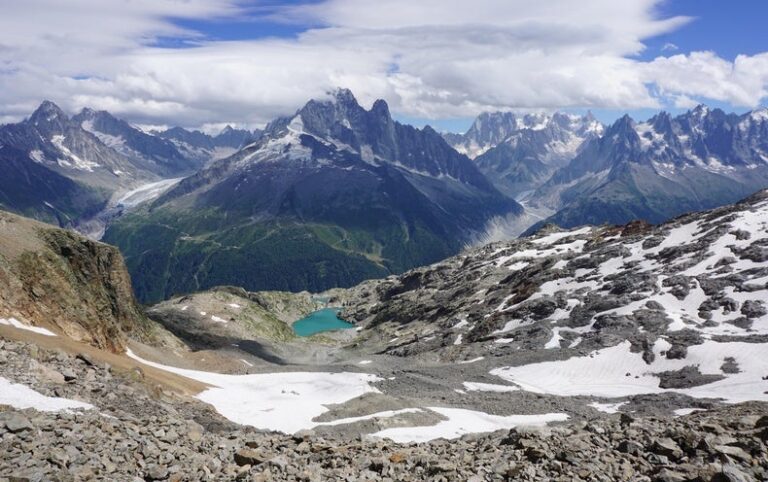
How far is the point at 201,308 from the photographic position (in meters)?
194

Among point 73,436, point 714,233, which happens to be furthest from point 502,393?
point 714,233

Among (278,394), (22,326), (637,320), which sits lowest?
(637,320)

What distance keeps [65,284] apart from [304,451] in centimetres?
5439

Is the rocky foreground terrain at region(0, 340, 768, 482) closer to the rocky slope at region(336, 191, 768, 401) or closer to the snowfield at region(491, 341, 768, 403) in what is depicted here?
the snowfield at region(491, 341, 768, 403)

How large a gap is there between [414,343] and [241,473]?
127 meters

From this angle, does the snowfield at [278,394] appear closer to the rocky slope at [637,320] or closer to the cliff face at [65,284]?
the cliff face at [65,284]

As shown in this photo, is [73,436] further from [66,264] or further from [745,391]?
[745,391]

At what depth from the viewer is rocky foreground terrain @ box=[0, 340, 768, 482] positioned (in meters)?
23.1

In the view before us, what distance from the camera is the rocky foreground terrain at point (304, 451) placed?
75.8ft

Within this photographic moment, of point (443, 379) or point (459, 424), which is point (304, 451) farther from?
point (443, 379)

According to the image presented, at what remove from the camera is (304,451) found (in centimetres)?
3067

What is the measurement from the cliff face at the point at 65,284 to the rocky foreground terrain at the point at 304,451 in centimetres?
2813

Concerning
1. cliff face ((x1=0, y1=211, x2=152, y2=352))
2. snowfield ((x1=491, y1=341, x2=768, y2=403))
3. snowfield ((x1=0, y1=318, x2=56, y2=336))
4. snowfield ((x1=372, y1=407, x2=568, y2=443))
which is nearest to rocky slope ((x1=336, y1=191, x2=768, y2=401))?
snowfield ((x1=491, y1=341, x2=768, y2=403))

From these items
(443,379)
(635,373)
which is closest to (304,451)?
→ (443,379)
